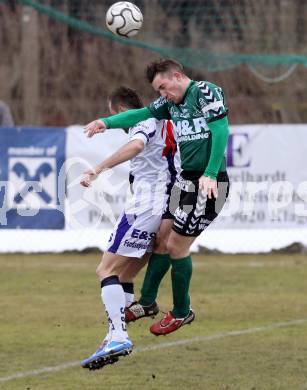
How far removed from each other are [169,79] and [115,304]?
1.68m

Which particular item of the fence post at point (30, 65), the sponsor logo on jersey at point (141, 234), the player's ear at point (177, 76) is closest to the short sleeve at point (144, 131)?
the player's ear at point (177, 76)

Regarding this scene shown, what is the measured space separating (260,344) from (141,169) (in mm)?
1827

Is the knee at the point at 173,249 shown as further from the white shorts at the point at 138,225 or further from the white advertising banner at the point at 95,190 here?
the white advertising banner at the point at 95,190

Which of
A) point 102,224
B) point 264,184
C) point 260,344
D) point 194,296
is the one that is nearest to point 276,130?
point 264,184

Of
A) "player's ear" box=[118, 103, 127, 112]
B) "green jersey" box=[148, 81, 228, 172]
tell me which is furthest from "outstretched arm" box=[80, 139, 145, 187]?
"player's ear" box=[118, 103, 127, 112]

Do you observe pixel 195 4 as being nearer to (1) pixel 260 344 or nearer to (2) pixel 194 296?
(2) pixel 194 296

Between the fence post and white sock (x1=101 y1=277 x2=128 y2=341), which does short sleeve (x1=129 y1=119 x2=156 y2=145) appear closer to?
white sock (x1=101 y1=277 x2=128 y2=341)

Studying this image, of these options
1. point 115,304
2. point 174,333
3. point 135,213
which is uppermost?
point 135,213

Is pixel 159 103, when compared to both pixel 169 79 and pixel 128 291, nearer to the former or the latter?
pixel 169 79

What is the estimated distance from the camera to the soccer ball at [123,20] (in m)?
9.27

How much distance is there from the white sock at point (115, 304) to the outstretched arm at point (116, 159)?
2.78 feet

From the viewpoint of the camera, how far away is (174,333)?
373 inches

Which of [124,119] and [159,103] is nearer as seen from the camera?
[124,119]

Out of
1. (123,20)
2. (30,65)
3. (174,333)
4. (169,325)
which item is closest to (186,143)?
(169,325)
